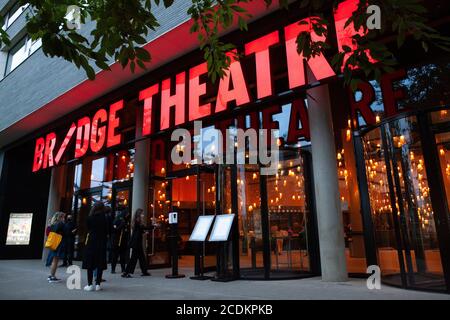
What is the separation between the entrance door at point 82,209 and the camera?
14164 millimetres

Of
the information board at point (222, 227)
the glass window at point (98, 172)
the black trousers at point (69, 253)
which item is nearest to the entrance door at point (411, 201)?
the information board at point (222, 227)

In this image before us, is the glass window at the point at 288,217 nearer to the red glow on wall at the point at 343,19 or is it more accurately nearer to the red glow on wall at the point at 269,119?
the red glow on wall at the point at 269,119

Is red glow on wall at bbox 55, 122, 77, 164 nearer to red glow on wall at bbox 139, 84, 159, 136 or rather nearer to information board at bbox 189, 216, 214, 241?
red glow on wall at bbox 139, 84, 159, 136

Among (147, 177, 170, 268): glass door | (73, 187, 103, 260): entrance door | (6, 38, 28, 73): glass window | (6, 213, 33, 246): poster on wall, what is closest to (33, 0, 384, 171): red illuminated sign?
(73, 187, 103, 260): entrance door

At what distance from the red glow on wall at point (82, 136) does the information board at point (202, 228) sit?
5.83 meters

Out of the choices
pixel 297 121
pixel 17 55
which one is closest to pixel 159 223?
pixel 297 121

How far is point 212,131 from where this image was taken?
11.6 m

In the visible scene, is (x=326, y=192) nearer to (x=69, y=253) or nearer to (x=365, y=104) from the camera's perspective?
(x=365, y=104)

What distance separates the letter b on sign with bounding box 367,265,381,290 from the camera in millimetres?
6422

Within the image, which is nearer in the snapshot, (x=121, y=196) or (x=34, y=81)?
(x=121, y=196)

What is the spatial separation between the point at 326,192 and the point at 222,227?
94.5 inches

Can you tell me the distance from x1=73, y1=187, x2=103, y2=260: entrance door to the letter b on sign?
10.4 meters

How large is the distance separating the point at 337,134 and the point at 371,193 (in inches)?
159

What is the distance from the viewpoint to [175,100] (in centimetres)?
984
